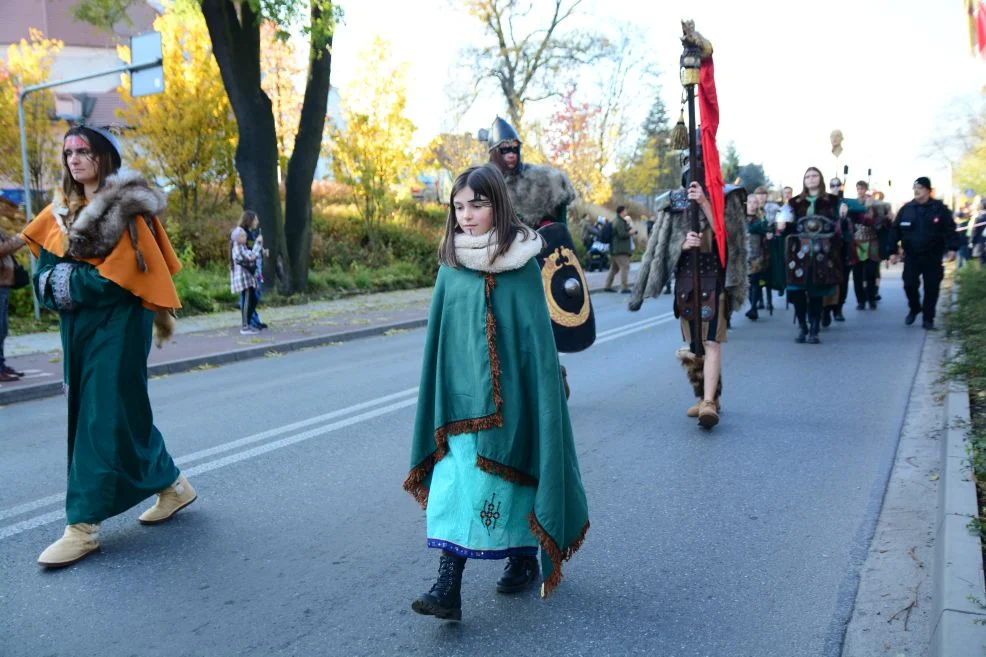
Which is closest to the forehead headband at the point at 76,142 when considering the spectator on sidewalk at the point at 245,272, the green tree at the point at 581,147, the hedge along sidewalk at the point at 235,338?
the hedge along sidewalk at the point at 235,338

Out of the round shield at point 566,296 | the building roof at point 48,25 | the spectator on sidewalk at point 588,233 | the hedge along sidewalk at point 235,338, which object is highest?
the building roof at point 48,25

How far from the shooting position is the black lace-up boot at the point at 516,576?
3871 millimetres

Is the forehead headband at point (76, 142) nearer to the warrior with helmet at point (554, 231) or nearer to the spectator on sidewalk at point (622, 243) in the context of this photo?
the warrior with helmet at point (554, 231)

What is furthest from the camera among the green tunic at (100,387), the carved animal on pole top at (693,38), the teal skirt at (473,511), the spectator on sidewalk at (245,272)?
the spectator on sidewalk at (245,272)

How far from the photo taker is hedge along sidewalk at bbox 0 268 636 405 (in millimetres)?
10469

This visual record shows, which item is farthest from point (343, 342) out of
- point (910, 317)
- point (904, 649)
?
point (904, 649)

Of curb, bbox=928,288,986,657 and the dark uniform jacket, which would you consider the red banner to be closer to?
curb, bbox=928,288,986,657

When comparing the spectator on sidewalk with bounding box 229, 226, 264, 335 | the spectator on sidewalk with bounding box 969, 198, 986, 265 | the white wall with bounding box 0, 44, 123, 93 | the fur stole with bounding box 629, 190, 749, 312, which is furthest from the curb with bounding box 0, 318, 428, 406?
the white wall with bounding box 0, 44, 123, 93

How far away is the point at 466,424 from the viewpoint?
3479 millimetres

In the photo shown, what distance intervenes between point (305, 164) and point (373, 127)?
4.45 m

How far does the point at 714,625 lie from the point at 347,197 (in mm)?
24436

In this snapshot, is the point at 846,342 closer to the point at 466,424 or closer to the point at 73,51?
the point at 466,424

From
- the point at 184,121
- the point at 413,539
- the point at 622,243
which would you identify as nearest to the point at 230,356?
the point at 413,539

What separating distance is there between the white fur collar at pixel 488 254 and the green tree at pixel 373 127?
66.0 ft
